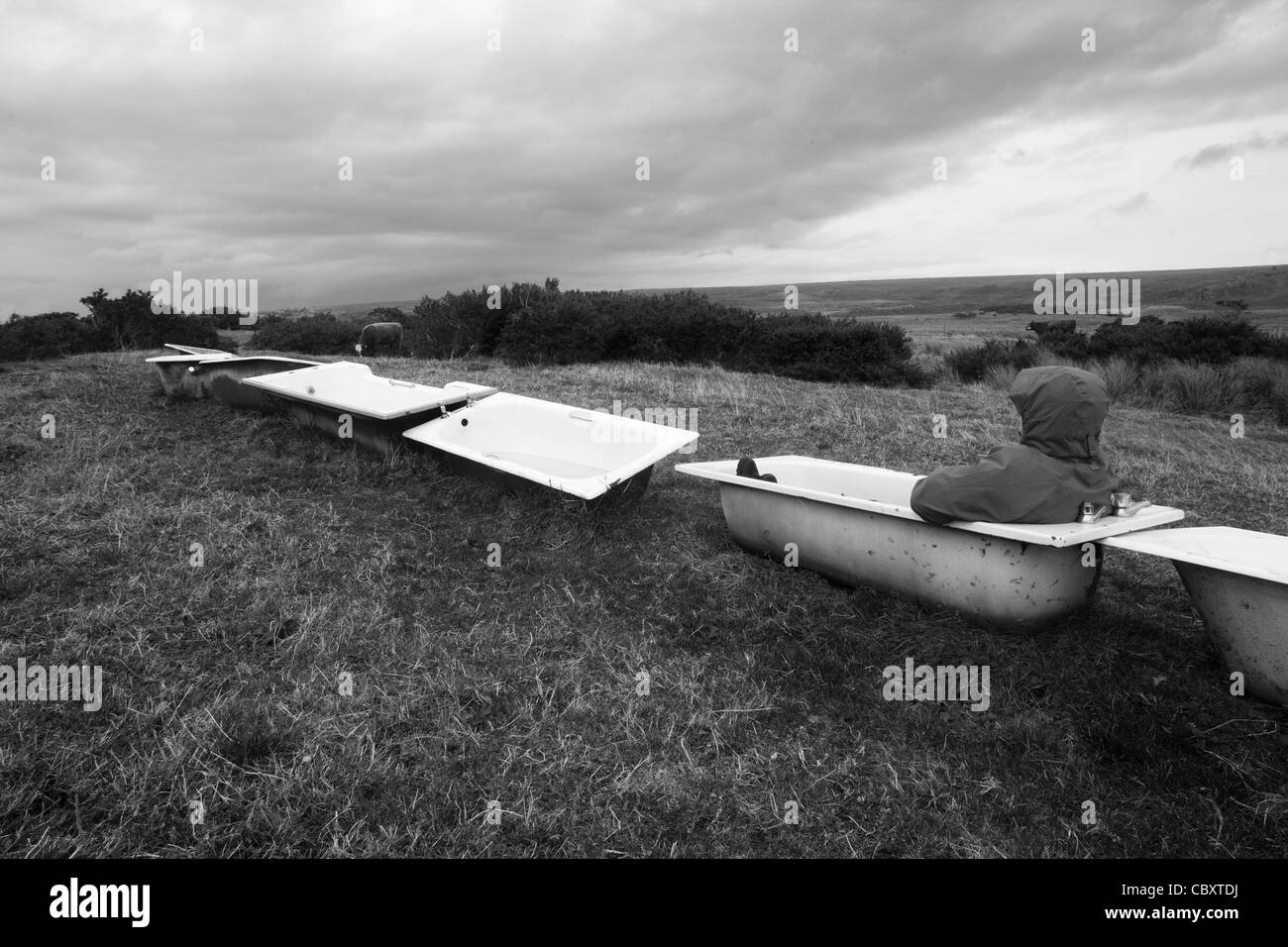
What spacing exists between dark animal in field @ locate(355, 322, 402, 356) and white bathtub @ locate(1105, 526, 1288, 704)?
13351 millimetres

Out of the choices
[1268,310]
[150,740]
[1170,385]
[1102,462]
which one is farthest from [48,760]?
[1268,310]

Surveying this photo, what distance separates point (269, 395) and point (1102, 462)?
17.4 feet

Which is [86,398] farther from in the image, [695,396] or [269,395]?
[695,396]

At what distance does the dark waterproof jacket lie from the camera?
2.83 meters

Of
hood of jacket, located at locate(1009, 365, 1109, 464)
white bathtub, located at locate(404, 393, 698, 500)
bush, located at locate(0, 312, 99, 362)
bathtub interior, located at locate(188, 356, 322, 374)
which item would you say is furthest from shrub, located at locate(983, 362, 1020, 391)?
bush, located at locate(0, 312, 99, 362)

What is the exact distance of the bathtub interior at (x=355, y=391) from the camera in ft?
16.4

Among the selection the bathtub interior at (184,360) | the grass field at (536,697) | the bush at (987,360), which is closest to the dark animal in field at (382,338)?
the bathtub interior at (184,360)

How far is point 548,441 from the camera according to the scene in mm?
5406

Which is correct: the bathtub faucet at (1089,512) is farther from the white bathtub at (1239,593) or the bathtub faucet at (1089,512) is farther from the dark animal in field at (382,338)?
the dark animal in field at (382,338)

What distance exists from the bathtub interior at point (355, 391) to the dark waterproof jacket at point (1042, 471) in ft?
11.0

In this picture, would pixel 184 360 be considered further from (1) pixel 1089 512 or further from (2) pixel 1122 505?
(2) pixel 1122 505

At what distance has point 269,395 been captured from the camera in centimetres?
565

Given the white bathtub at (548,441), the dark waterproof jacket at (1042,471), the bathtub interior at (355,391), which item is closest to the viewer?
the dark waterproof jacket at (1042,471)

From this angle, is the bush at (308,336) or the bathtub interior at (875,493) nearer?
the bathtub interior at (875,493)
